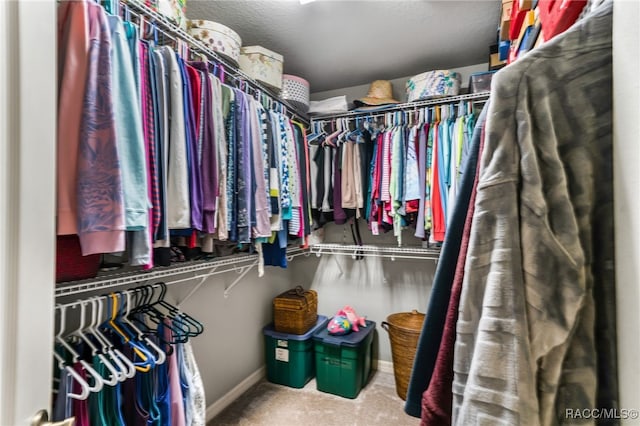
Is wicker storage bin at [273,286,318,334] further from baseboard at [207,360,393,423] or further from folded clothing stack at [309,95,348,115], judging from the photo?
folded clothing stack at [309,95,348,115]

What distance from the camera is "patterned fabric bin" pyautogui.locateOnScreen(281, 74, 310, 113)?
2113 millimetres

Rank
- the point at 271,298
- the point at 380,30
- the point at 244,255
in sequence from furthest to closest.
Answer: the point at 271,298, the point at 380,30, the point at 244,255

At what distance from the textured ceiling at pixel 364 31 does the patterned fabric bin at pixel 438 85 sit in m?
0.21

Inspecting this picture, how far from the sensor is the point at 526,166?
488 millimetres

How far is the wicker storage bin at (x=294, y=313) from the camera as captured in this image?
2.25 m

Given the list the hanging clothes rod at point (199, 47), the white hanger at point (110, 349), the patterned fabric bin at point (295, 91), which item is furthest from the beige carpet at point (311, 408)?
the patterned fabric bin at point (295, 91)

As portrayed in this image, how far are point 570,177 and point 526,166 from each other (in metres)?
0.10

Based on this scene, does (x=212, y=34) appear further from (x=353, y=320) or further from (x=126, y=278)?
(x=353, y=320)

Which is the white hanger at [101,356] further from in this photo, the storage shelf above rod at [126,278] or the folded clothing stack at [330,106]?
the folded clothing stack at [330,106]

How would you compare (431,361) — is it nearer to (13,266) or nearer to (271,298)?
(13,266)

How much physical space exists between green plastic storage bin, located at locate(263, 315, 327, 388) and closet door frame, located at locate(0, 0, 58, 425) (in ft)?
5.96

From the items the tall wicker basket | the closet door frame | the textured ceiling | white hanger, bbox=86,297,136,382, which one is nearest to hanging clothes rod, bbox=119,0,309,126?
the textured ceiling

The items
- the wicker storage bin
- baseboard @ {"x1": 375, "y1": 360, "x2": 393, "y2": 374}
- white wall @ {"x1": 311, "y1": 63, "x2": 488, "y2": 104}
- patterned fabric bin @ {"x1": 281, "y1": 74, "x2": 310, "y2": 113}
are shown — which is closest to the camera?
patterned fabric bin @ {"x1": 281, "y1": 74, "x2": 310, "y2": 113}

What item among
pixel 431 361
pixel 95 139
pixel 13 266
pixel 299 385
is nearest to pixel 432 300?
pixel 431 361
